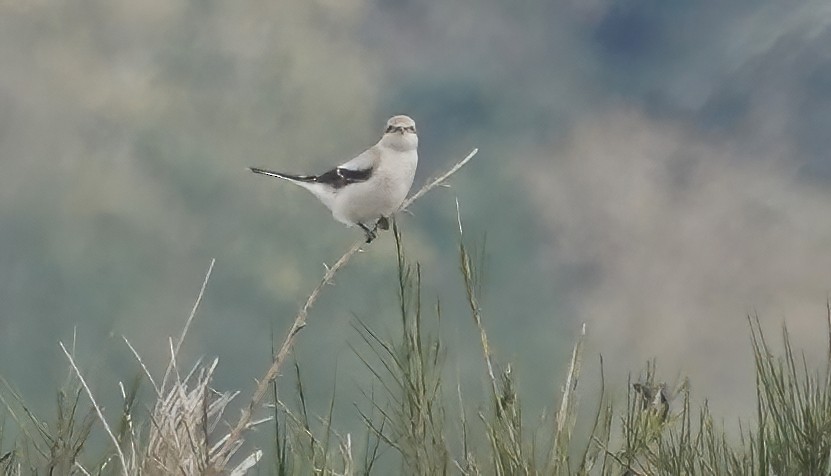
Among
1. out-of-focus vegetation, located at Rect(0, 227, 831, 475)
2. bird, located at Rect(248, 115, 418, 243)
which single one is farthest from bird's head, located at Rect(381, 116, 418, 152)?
out-of-focus vegetation, located at Rect(0, 227, 831, 475)

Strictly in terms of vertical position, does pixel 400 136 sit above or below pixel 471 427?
above

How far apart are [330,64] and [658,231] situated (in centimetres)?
97

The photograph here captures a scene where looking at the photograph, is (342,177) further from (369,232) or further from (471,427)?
(471,427)

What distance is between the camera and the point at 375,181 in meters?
2.18

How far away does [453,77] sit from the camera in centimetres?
282

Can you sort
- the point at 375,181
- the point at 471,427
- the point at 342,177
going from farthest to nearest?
the point at 342,177
the point at 375,181
the point at 471,427

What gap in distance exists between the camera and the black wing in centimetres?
223

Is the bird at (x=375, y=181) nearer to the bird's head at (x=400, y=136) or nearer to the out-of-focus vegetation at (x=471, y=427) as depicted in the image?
the bird's head at (x=400, y=136)

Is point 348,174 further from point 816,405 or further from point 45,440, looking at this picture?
point 816,405

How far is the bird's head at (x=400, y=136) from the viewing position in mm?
2271

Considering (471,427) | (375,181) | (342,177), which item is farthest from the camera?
(342,177)

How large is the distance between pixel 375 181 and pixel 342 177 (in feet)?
0.49

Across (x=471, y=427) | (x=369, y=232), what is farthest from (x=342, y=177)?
(x=471, y=427)

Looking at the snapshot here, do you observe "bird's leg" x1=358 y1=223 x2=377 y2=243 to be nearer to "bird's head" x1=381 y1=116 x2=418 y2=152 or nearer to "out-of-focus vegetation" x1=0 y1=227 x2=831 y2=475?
"bird's head" x1=381 y1=116 x2=418 y2=152
